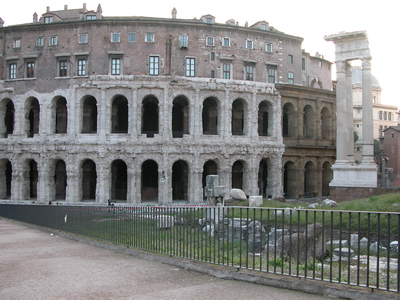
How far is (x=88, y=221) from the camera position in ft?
52.9

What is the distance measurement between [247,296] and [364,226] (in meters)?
9.76

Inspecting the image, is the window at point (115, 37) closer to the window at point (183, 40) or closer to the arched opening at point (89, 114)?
the window at point (183, 40)

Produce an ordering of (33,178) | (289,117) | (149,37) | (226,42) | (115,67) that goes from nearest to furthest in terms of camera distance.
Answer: (115,67) < (149,37) < (226,42) < (289,117) < (33,178)

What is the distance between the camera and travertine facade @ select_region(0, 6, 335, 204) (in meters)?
39.1

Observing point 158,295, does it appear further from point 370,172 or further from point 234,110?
point 234,110

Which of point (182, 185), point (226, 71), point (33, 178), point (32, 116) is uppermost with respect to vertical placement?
point (226, 71)

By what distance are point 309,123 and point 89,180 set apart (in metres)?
23.0

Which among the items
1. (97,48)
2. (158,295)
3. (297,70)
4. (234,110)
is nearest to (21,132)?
(97,48)

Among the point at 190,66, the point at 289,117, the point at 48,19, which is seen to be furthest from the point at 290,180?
the point at 48,19

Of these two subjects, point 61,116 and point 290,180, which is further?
point 290,180

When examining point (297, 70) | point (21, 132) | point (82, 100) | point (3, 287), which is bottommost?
point (3, 287)

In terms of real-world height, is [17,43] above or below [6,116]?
above

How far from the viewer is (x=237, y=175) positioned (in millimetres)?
44375

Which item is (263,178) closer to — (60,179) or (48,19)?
(60,179)
